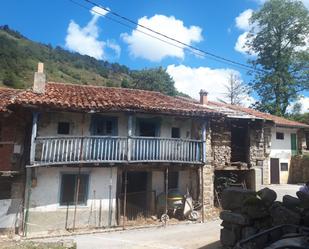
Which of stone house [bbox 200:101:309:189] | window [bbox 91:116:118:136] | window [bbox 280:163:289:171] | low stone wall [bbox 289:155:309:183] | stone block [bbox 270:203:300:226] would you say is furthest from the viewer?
window [bbox 280:163:289:171]

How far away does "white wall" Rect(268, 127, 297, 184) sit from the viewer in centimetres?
2534

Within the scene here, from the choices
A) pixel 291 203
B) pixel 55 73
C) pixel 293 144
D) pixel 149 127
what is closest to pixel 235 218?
pixel 291 203

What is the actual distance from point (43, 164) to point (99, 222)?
12.2ft

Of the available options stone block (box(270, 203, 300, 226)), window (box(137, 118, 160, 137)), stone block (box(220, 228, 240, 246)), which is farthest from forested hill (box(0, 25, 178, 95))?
stone block (box(270, 203, 300, 226))

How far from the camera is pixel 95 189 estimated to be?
1514 cm

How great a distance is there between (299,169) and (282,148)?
2044 mm

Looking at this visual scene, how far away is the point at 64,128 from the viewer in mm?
15422

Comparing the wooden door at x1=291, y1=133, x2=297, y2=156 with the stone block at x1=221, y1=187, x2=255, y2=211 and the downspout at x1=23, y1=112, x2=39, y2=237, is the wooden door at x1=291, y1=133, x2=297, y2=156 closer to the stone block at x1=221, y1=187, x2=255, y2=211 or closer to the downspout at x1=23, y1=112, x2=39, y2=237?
the downspout at x1=23, y1=112, x2=39, y2=237

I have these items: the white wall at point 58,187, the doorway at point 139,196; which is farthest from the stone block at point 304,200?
the white wall at point 58,187

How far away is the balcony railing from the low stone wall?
12620mm

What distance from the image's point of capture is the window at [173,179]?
57.5 feet

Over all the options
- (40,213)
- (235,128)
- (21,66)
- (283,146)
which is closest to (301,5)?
(283,146)

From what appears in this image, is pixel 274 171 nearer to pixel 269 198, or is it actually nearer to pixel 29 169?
pixel 29 169

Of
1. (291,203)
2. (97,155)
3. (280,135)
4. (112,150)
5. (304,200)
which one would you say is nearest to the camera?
(304,200)
